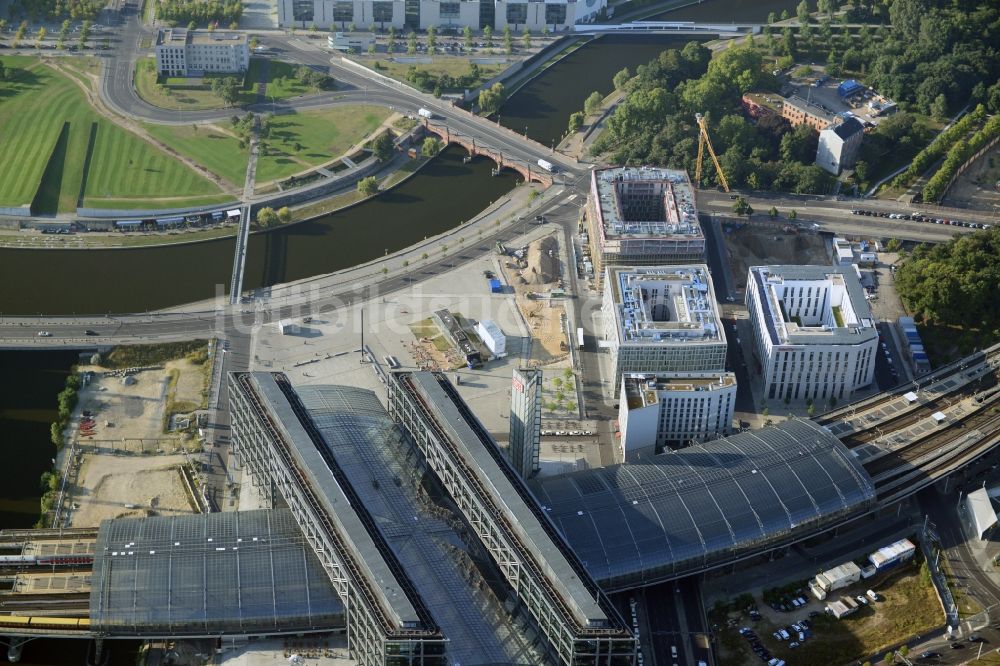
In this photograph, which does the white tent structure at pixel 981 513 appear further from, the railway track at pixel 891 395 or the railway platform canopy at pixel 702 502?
the railway track at pixel 891 395

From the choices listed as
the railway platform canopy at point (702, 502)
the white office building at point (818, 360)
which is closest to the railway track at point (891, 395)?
the white office building at point (818, 360)

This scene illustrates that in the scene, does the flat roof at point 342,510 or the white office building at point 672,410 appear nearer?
the flat roof at point 342,510

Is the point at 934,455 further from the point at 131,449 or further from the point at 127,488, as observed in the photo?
the point at 131,449

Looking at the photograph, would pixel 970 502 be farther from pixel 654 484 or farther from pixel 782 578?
pixel 654 484

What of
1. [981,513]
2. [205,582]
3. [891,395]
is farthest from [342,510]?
[891,395]

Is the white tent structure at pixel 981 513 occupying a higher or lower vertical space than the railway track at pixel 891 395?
lower

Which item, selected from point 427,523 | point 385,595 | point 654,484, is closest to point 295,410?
point 427,523

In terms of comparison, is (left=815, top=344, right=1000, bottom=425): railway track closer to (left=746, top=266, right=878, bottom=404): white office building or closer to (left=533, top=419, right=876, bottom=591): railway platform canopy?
(left=746, top=266, right=878, bottom=404): white office building
